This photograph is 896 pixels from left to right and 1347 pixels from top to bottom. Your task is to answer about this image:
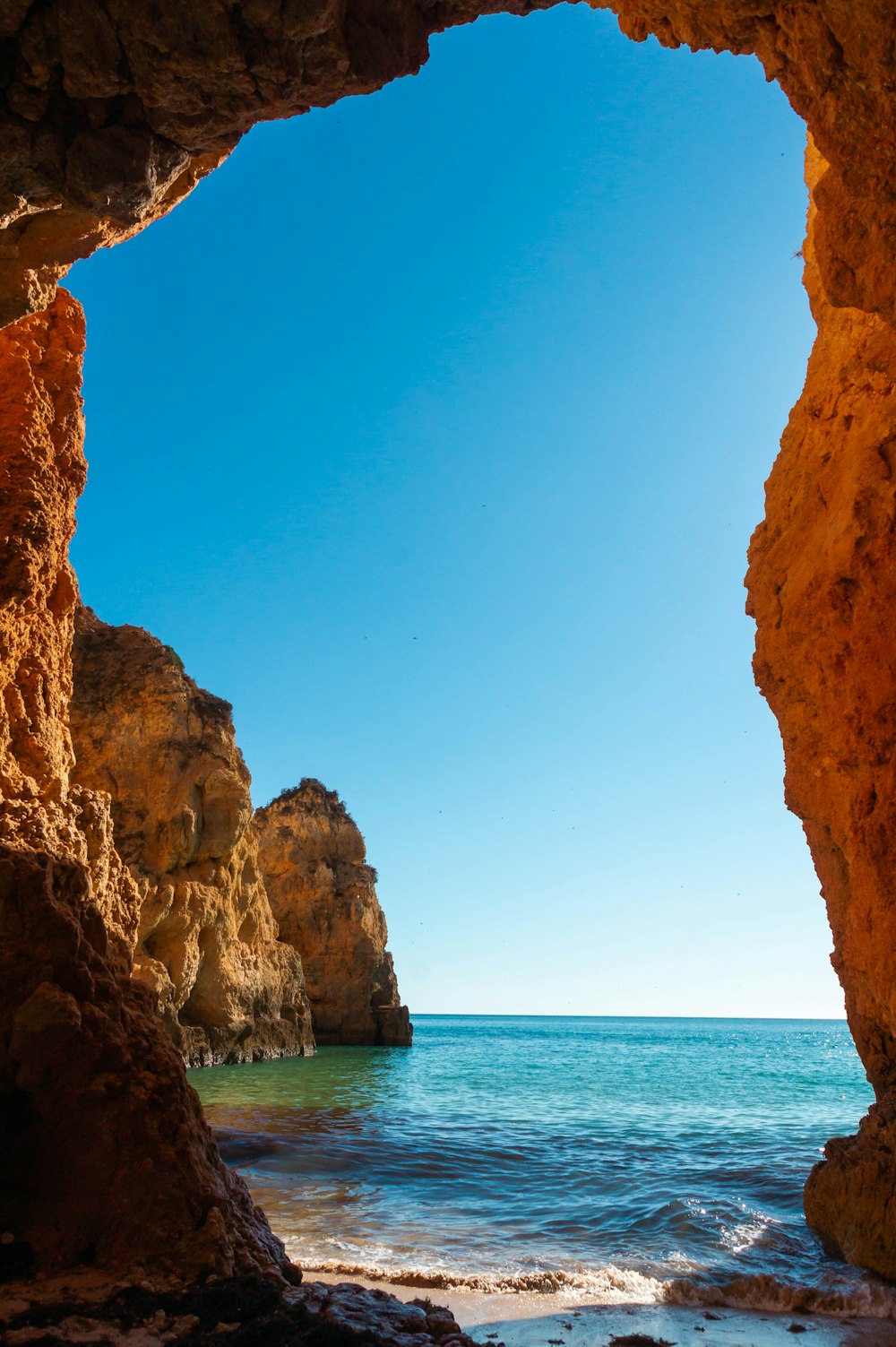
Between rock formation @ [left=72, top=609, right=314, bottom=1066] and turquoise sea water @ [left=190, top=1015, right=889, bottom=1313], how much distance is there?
506cm

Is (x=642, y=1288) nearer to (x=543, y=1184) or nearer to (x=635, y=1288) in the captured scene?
(x=635, y=1288)

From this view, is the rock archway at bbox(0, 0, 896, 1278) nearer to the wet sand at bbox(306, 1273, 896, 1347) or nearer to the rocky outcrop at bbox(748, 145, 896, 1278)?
the rocky outcrop at bbox(748, 145, 896, 1278)

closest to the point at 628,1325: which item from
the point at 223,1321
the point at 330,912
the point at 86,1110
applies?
the point at 223,1321

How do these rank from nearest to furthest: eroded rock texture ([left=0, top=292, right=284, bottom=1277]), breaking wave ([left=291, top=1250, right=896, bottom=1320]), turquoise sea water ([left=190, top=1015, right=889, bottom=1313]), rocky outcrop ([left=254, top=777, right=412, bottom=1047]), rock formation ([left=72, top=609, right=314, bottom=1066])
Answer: eroded rock texture ([left=0, top=292, right=284, bottom=1277]), breaking wave ([left=291, top=1250, right=896, bottom=1320]), turquoise sea water ([left=190, top=1015, right=889, bottom=1313]), rock formation ([left=72, top=609, right=314, bottom=1066]), rocky outcrop ([left=254, top=777, right=412, bottom=1047])

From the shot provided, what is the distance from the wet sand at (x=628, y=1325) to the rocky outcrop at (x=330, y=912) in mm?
40473

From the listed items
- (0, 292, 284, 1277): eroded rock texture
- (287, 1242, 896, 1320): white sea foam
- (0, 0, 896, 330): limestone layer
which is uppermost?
(0, 0, 896, 330): limestone layer

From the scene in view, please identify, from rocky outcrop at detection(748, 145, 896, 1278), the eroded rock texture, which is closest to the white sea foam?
rocky outcrop at detection(748, 145, 896, 1278)

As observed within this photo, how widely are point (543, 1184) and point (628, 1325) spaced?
18.9 feet

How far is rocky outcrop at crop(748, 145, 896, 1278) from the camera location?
7.18 metres

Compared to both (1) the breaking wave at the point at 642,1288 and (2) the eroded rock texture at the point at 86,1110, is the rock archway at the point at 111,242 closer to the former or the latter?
(2) the eroded rock texture at the point at 86,1110

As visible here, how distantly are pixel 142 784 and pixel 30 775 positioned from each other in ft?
71.1

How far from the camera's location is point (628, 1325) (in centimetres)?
580

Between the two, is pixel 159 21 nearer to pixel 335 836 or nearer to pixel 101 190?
pixel 101 190

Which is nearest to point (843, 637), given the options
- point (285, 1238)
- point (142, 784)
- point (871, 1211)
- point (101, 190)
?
point (871, 1211)
